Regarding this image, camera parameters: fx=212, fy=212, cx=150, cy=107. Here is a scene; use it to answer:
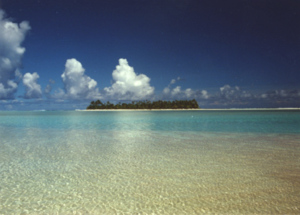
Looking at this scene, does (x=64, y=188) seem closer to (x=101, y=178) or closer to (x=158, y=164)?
(x=101, y=178)

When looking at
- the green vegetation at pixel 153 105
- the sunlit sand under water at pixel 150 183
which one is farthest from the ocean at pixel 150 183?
the green vegetation at pixel 153 105

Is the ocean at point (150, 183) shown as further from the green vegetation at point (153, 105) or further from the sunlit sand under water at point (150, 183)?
the green vegetation at point (153, 105)

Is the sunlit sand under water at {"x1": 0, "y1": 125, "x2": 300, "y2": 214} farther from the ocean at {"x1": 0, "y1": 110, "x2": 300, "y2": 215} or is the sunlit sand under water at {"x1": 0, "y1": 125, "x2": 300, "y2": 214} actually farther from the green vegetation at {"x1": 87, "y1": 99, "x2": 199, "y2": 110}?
the green vegetation at {"x1": 87, "y1": 99, "x2": 199, "y2": 110}

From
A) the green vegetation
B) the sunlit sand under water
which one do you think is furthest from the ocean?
the green vegetation

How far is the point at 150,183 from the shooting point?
5230mm

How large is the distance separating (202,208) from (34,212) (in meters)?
3.07

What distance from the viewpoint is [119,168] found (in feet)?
21.8

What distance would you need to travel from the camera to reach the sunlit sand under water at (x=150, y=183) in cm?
400

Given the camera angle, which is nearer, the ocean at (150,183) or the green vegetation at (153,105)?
the ocean at (150,183)

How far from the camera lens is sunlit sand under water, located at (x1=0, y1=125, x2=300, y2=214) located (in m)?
4.00

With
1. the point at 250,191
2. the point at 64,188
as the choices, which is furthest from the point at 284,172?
the point at 64,188

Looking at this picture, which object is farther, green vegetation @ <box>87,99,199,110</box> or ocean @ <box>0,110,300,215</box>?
green vegetation @ <box>87,99,199,110</box>

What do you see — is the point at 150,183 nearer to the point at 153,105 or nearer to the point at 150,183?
the point at 150,183

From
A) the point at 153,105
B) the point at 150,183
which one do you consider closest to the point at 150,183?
the point at 150,183
